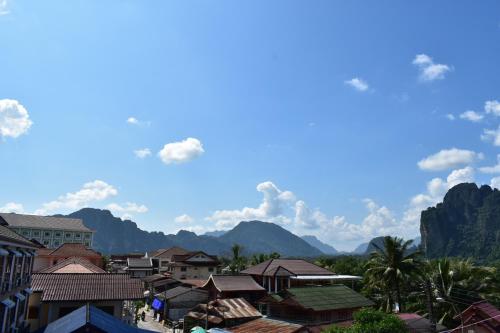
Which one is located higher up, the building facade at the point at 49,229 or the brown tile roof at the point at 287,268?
the building facade at the point at 49,229

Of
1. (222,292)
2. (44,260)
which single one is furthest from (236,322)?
(44,260)

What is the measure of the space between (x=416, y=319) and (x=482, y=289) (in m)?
11.2

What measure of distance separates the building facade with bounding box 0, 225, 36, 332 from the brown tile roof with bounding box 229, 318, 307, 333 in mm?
16613

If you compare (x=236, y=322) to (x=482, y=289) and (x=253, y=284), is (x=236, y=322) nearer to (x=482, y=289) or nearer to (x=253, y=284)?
(x=253, y=284)

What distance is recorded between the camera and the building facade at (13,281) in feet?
74.3

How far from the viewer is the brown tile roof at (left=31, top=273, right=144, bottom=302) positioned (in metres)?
30.3

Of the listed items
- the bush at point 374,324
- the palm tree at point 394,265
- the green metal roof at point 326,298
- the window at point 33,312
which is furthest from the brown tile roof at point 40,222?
the bush at point 374,324

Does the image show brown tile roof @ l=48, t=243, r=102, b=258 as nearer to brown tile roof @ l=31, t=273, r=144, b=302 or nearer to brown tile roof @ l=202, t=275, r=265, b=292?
brown tile roof @ l=202, t=275, r=265, b=292

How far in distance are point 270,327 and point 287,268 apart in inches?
619

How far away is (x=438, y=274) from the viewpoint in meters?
40.8

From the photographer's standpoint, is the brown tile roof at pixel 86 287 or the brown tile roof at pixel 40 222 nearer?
the brown tile roof at pixel 86 287

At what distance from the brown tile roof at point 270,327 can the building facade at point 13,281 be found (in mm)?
16613

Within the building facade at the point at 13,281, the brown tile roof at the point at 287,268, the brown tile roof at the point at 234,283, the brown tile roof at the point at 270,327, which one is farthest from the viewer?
the brown tile roof at the point at 287,268

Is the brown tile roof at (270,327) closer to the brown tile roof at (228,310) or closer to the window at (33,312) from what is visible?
the brown tile roof at (228,310)
